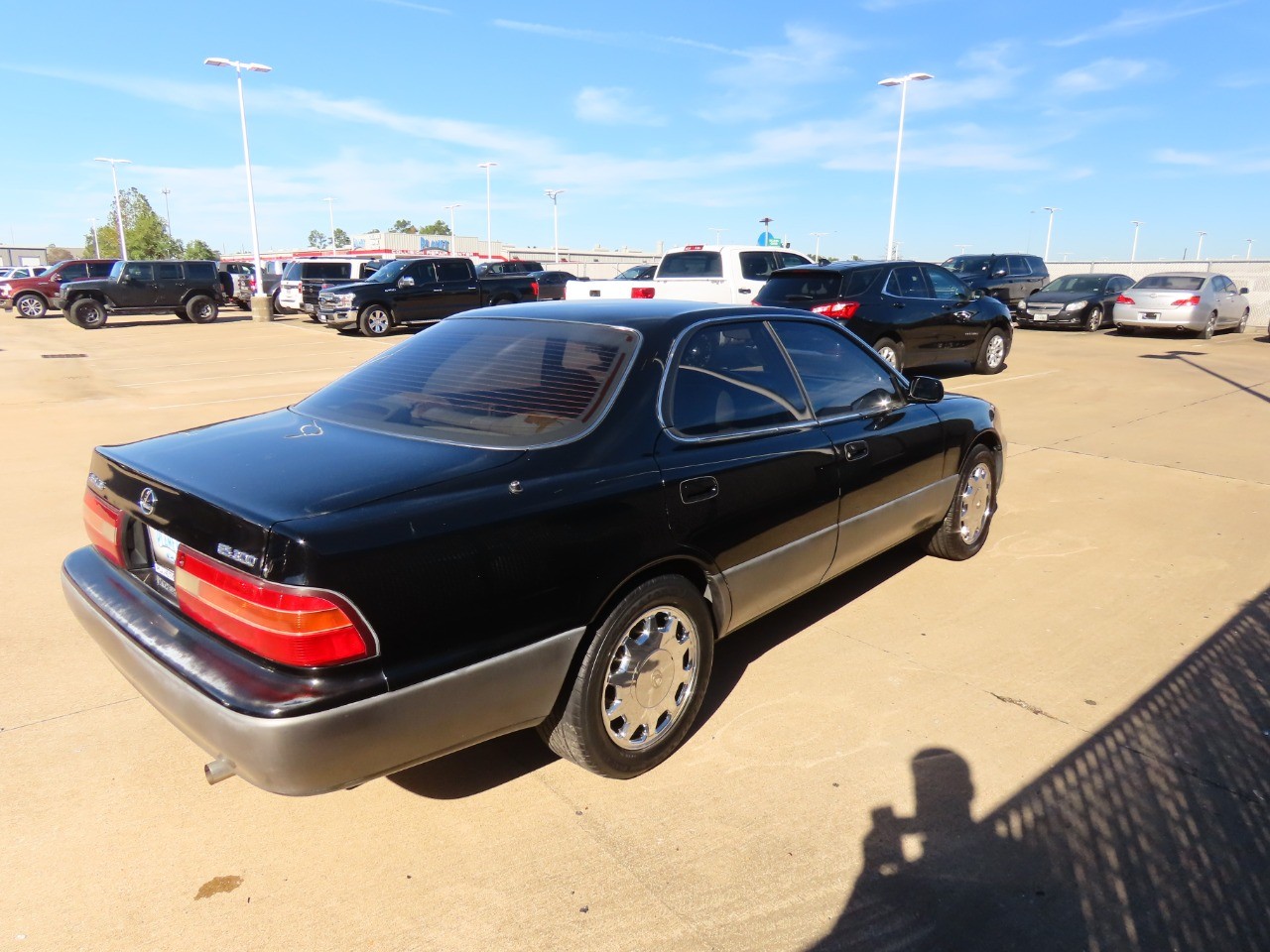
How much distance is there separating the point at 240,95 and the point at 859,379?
31.8 meters

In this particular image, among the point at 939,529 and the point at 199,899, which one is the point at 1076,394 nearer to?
the point at 939,529

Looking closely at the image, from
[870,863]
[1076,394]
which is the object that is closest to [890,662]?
[870,863]

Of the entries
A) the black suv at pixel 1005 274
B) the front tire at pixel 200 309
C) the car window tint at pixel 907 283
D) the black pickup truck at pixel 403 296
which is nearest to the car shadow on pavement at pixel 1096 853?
the car window tint at pixel 907 283

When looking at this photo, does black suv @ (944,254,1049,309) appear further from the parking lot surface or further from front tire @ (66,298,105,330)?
front tire @ (66,298,105,330)

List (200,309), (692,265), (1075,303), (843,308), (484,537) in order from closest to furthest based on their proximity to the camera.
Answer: (484,537), (843,308), (692,265), (1075,303), (200,309)

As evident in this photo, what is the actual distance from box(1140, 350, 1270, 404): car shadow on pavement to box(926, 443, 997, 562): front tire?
8162 millimetres

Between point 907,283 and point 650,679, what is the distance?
951 centimetres

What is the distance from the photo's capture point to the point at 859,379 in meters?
4.21

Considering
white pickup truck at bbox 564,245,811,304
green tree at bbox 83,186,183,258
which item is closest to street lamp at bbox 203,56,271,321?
white pickup truck at bbox 564,245,811,304

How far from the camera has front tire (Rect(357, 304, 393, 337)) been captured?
20109 millimetres

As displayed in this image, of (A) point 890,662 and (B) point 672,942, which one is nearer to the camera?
(B) point 672,942

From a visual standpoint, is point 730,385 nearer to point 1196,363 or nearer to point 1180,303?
point 1196,363

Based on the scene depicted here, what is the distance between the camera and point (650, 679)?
292 cm

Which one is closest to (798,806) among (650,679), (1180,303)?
(650,679)
